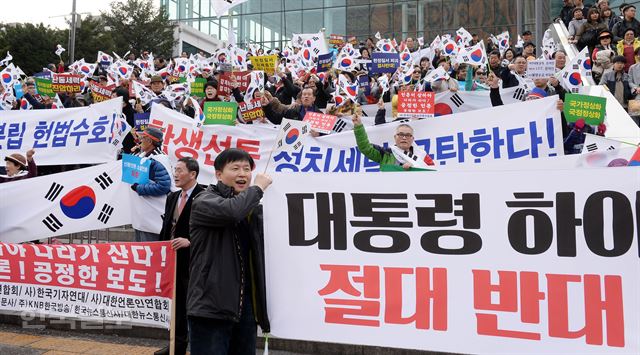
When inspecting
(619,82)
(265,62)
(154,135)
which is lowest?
(154,135)

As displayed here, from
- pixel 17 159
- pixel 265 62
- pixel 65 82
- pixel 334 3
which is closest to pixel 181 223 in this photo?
pixel 17 159

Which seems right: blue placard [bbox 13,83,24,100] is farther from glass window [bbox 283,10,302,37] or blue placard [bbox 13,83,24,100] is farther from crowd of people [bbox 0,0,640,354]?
glass window [bbox 283,10,302,37]

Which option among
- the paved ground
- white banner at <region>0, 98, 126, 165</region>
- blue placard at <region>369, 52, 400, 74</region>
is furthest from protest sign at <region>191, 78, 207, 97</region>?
the paved ground

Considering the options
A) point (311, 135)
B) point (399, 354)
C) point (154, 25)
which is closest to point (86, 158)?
point (311, 135)

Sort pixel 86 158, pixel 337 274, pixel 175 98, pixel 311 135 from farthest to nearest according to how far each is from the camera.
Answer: pixel 175 98 → pixel 86 158 → pixel 311 135 → pixel 337 274

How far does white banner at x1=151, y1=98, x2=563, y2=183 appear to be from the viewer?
685 cm

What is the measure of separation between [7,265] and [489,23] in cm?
2729

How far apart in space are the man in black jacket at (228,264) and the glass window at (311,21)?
100 feet

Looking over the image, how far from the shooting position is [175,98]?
36.5 feet

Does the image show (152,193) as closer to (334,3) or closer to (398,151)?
(398,151)

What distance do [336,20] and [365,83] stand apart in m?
22.6

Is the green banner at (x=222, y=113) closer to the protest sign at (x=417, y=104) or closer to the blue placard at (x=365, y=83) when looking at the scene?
the protest sign at (x=417, y=104)

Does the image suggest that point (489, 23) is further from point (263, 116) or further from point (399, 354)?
point (399, 354)

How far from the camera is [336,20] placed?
1291 inches
